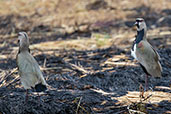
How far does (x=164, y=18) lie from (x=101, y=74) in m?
4.79

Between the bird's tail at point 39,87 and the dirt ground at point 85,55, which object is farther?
the dirt ground at point 85,55

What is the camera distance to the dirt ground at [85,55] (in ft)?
10.5

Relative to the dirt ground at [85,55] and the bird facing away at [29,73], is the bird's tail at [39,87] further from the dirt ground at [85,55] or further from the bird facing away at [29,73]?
the dirt ground at [85,55]

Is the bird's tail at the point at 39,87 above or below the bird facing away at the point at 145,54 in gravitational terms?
below

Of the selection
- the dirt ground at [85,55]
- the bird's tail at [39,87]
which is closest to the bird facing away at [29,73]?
the bird's tail at [39,87]

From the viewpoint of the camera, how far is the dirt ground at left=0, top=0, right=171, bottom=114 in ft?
10.5

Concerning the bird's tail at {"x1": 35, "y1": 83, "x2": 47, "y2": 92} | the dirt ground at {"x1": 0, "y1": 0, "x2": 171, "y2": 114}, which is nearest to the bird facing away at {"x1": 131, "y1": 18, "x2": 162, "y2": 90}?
the dirt ground at {"x1": 0, "y1": 0, "x2": 171, "y2": 114}

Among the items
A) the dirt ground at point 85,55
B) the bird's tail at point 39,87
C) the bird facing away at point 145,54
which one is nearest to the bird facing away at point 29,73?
the bird's tail at point 39,87

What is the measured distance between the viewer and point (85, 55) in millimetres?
5207

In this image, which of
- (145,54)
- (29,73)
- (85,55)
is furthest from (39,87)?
(85,55)

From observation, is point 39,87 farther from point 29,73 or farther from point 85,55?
point 85,55

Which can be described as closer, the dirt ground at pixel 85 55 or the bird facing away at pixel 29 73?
the bird facing away at pixel 29 73

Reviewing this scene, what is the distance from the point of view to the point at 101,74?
4.11 meters

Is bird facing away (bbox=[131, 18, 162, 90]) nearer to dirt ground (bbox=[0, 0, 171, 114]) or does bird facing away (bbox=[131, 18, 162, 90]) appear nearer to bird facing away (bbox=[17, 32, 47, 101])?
dirt ground (bbox=[0, 0, 171, 114])
